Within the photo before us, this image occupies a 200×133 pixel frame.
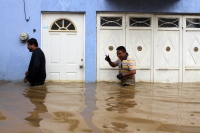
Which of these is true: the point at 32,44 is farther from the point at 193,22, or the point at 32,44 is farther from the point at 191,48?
the point at 193,22

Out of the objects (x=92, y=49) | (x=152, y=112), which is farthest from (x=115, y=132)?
(x=92, y=49)

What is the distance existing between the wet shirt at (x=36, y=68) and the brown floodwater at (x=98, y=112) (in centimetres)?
79

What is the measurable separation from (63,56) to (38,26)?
1.12 meters

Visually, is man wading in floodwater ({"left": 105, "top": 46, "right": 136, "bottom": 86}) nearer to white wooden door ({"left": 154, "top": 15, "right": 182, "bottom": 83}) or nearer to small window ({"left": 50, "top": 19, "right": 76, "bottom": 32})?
white wooden door ({"left": 154, "top": 15, "right": 182, "bottom": 83})

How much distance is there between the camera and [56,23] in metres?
8.87

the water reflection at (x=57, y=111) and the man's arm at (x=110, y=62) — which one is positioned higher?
the man's arm at (x=110, y=62)

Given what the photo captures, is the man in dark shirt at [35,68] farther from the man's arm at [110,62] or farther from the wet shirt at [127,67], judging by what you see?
the wet shirt at [127,67]

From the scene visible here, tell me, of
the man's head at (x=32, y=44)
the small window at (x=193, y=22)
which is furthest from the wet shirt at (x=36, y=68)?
the small window at (x=193, y=22)

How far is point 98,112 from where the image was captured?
185 inches

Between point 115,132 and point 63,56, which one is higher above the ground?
point 63,56

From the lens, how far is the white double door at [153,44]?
8.92m

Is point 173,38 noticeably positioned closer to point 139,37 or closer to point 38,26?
point 139,37

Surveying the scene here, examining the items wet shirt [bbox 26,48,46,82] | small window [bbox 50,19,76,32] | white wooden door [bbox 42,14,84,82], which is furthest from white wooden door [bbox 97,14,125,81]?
wet shirt [bbox 26,48,46,82]

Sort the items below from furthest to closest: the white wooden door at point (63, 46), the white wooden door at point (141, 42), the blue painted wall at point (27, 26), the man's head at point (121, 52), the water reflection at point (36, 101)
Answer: the white wooden door at point (141, 42), the white wooden door at point (63, 46), the blue painted wall at point (27, 26), the man's head at point (121, 52), the water reflection at point (36, 101)
